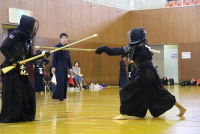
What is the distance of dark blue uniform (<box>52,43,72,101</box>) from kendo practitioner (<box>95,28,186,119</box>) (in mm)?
4173

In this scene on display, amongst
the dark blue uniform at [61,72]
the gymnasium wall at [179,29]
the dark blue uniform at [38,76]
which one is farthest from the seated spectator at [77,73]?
the dark blue uniform at [61,72]

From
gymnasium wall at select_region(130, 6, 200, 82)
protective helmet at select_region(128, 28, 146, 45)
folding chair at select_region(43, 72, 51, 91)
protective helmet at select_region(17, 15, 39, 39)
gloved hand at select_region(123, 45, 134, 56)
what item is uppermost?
gymnasium wall at select_region(130, 6, 200, 82)

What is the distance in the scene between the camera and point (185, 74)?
750 inches

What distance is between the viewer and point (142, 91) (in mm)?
5066

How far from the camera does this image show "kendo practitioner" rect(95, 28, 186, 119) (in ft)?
16.5

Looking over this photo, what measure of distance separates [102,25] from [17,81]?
13.8m

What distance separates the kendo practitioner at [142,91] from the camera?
5031mm

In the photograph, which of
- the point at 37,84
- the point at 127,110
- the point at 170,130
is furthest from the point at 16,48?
the point at 37,84

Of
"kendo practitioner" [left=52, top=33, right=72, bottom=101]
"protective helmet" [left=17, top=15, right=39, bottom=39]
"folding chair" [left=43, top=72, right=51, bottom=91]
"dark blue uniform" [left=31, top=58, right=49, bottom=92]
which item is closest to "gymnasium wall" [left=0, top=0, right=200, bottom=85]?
"folding chair" [left=43, top=72, right=51, bottom=91]

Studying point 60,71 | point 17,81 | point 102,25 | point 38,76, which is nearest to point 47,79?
point 38,76

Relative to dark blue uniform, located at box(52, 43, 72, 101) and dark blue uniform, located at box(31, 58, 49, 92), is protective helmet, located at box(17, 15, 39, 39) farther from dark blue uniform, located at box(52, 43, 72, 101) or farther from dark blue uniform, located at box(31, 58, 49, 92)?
dark blue uniform, located at box(31, 58, 49, 92)

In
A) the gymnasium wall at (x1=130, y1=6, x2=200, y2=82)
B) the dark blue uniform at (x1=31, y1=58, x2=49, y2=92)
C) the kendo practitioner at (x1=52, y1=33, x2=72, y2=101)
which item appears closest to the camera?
the kendo practitioner at (x1=52, y1=33, x2=72, y2=101)

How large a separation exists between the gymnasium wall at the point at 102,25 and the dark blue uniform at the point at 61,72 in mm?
5953

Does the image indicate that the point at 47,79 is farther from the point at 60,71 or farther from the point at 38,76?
the point at 60,71
